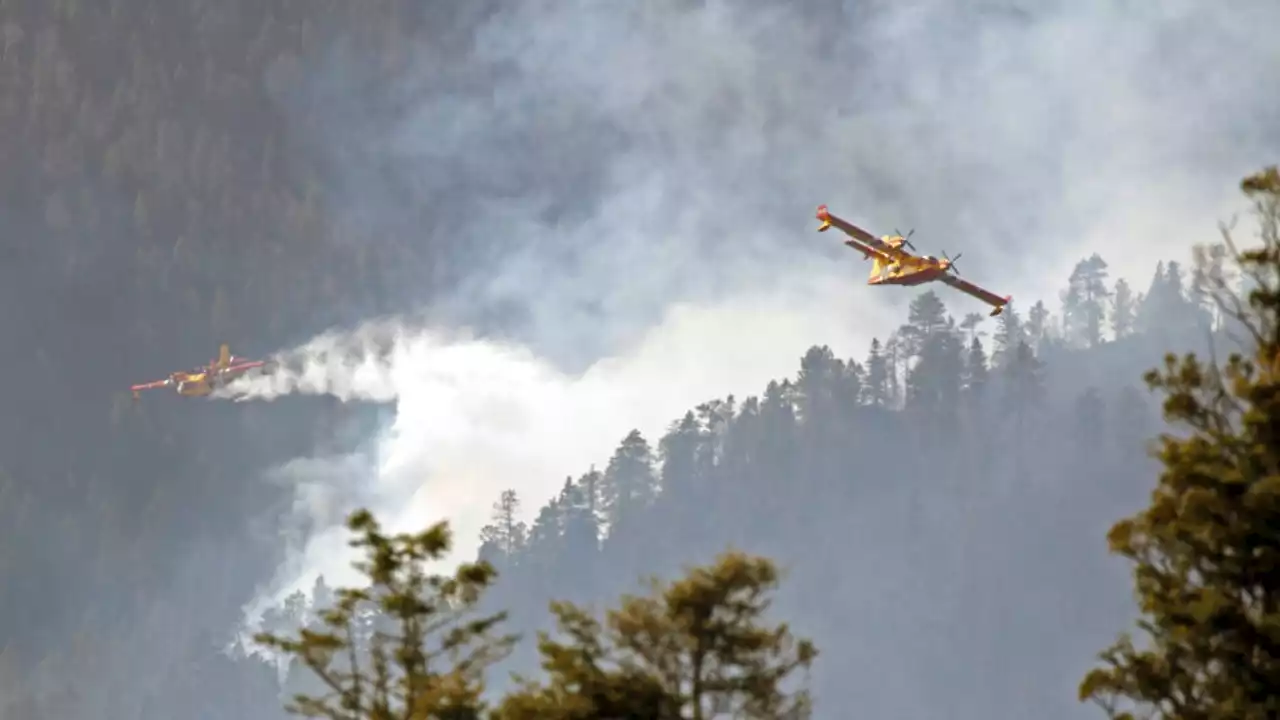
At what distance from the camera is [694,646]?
28.8 meters

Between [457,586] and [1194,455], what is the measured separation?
1369 centimetres

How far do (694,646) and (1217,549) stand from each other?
31.0 feet

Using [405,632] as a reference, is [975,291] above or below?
above

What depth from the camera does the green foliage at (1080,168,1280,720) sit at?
27.1 metres

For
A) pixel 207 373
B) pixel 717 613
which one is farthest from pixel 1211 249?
pixel 207 373

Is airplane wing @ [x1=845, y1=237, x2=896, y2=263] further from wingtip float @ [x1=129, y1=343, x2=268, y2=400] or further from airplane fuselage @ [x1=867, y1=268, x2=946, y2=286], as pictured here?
wingtip float @ [x1=129, y1=343, x2=268, y2=400]

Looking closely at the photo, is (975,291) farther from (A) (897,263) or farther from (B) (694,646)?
(B) (694,646)

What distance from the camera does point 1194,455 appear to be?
91.9 feet

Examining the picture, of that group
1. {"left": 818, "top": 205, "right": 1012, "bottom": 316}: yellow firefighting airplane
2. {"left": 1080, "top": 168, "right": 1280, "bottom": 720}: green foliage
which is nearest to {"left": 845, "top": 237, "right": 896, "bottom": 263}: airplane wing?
{"left": 818, "top": 205, "right": 1012, "bottom": 316}: yellow firefighting airplane

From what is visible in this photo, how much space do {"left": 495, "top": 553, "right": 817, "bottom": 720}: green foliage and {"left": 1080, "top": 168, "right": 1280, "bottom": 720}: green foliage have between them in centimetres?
579

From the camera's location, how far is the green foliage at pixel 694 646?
2808 centimetres

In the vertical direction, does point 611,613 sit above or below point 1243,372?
below

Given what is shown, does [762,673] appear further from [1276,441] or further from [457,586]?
[1276,441]

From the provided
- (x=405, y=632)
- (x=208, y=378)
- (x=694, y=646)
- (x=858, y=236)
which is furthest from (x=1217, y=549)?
(x=208, y=378)
